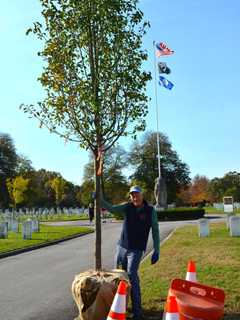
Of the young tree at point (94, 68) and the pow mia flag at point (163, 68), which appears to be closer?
the young tree at point (94, 68)

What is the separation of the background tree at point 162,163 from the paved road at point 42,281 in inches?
2674

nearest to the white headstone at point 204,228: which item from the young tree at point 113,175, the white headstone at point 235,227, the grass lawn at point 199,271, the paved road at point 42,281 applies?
the white headstone at point 235,227

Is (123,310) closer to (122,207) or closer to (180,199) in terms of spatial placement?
(122,207)

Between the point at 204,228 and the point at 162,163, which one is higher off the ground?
the point at 162,163

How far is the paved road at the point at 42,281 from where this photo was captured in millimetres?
8375

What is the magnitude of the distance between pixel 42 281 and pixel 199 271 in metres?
3.48

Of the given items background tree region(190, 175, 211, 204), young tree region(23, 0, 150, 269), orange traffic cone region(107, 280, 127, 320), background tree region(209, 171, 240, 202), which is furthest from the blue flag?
background tree region(209, 171, 240, 202)

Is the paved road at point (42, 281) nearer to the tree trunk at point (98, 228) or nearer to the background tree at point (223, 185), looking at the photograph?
the tree trunk at point (98, 228)

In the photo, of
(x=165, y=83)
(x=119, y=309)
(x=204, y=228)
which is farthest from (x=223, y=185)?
(x=119, y=309)

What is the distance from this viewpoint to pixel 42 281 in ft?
38.4

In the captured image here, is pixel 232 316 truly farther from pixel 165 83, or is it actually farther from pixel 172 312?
pixel 165 83

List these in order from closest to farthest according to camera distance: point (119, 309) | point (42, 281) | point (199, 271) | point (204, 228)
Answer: point (119, 309), point (199, 271), point (42, 281), point (204, 228)

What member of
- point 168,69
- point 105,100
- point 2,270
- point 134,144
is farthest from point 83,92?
point 134,144

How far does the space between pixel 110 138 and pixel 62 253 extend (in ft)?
33.8
